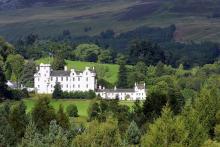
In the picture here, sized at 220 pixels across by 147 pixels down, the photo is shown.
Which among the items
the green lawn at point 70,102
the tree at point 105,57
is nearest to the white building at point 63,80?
the green lawn at point 70,102

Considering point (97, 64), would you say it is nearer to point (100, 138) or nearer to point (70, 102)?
point (70, 102)

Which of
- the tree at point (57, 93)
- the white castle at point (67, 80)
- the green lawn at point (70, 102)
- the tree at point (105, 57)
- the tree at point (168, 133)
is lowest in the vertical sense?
the tree at point (168, 133)

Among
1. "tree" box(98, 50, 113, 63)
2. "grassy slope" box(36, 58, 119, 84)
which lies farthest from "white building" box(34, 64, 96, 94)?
→ "tree" box(98, 50, 113, 63)

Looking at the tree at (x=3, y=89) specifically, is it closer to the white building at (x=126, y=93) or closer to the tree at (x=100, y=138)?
the white building at (x=126, y=93)

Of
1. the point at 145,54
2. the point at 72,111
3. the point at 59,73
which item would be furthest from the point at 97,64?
the point at 72,111

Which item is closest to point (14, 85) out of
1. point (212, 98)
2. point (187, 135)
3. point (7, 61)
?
point (7, 61)

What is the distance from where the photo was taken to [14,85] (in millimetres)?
101625

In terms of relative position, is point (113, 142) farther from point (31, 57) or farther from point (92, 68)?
point (31, 57)

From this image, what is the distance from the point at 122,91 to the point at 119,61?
57.8 feet

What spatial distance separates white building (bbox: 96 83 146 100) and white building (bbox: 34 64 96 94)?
2578 millimetres

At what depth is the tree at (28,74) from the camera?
104188mm

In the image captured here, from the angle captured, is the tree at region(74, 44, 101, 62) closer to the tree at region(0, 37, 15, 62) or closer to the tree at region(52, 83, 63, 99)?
the tree at region(0, 37, 15, 62)

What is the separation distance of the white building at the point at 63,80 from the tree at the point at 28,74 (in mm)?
679

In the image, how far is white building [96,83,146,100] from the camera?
324ft
